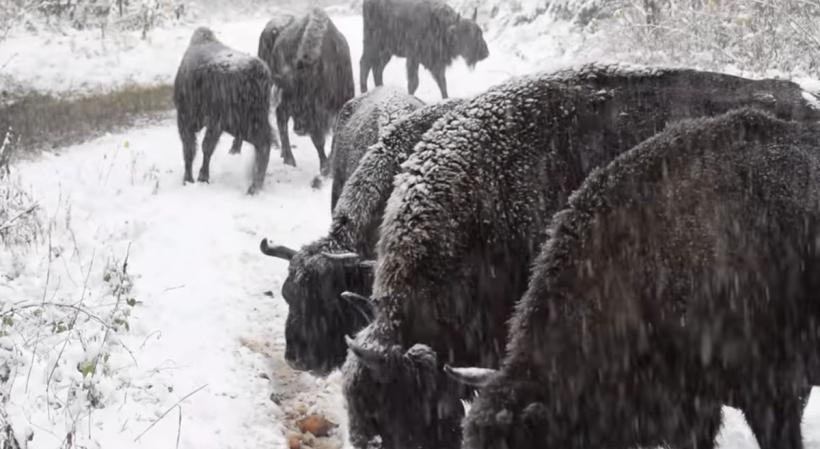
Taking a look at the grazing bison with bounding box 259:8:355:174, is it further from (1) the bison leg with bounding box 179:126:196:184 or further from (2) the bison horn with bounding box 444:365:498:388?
(2) the bison horn with bounding box 444:365:498:388

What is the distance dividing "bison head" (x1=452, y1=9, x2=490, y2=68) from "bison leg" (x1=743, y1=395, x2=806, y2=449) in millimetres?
12936

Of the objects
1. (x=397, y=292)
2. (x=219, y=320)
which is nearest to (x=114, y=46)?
(x=219, y=320)

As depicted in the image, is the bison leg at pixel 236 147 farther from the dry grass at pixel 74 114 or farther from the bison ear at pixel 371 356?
the bison ear at pixel 371 356

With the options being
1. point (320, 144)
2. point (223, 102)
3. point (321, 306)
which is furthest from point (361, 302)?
point (320, 144)

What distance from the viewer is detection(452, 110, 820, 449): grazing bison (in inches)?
141

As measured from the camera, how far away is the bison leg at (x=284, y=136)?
12344mm

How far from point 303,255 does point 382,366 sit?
1.75 meters

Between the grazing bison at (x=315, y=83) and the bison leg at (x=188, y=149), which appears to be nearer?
the bison leg at (x=188, y=149)

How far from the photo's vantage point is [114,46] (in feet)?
61.7

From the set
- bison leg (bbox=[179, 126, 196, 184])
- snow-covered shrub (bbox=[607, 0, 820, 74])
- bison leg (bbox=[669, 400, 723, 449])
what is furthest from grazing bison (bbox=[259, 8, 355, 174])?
bison leg (bbox=[669, 400, 723, 449])

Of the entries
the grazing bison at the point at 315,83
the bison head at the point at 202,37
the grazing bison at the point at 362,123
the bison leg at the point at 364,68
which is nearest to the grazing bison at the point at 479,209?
the grazing bison at the point at 362,123

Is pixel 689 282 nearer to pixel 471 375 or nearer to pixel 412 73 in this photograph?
pixel 471 375

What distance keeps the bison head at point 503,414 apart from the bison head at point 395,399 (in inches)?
29.7

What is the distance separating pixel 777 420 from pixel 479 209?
1769 millimetres
